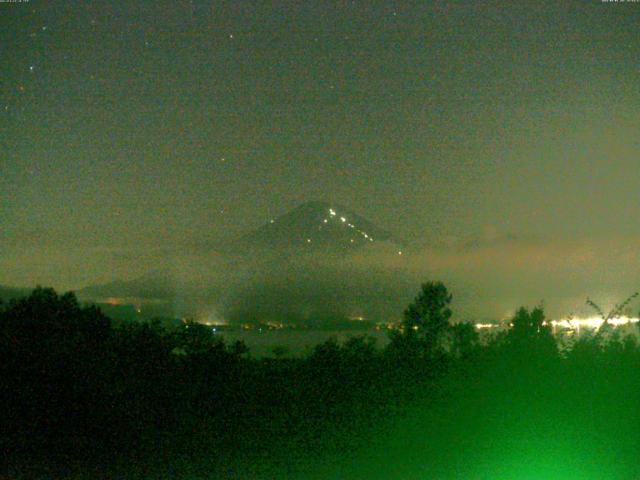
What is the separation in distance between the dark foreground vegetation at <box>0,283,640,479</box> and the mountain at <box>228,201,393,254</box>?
2845 centimetres

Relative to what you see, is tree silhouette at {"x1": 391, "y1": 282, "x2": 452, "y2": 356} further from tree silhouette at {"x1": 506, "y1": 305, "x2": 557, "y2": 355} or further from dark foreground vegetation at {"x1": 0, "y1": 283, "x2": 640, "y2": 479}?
dark foreground vegetation at {"x1": 0, "y1": 283, "x2": 640, "y2": 479}

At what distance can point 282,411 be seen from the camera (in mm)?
9703

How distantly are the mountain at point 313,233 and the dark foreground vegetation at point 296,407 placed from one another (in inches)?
1120

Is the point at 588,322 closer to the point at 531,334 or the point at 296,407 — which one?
the point at 531,334

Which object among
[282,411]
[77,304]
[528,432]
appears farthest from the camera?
[77,304]

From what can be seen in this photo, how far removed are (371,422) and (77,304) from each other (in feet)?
15.9

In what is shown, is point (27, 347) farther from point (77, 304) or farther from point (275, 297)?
point (275, 297)

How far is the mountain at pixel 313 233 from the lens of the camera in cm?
4090

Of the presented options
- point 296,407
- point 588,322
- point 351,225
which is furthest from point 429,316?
point 351,225

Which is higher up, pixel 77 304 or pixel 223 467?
pixel 77 304

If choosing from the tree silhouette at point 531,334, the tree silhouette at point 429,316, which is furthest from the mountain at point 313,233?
the tree silhouette at point 531,334

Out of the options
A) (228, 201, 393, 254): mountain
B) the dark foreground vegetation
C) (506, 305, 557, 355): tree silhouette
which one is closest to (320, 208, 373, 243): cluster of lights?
(228, 201, 393, 254): mountain

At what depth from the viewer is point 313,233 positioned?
4403 cm

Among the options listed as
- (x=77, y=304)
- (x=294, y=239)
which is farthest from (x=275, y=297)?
(x=77, y=304)
